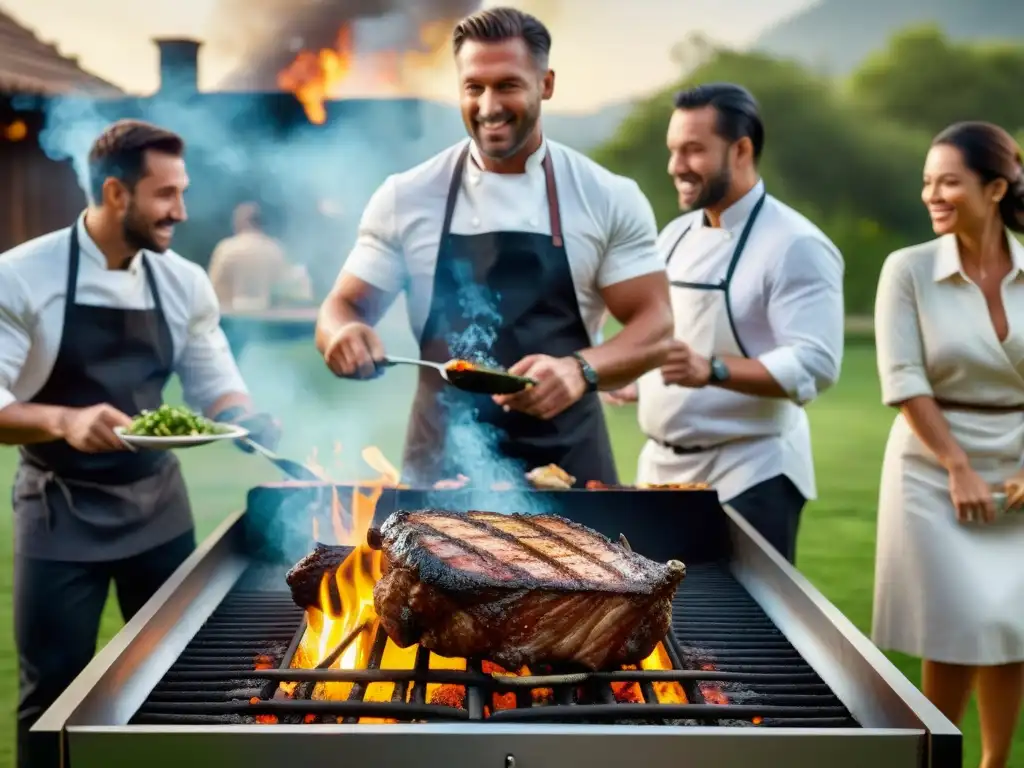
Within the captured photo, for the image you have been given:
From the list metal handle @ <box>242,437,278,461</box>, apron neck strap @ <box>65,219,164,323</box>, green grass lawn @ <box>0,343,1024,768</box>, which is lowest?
green grass lawn @ <box>0,343,1024,768</box>

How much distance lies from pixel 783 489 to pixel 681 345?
788 millimetres

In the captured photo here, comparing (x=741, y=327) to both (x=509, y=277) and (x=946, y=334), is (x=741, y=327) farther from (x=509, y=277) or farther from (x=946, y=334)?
(x=509, y=277)

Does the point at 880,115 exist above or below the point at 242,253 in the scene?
above

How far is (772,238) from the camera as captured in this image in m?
4.10

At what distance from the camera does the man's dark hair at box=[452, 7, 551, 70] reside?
132 inches

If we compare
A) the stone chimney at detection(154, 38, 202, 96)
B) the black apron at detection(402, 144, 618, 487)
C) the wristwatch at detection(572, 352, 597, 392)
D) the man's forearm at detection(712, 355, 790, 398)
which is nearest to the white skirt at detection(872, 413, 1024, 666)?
the man's forearm at detection(712, 355, 790, 398)

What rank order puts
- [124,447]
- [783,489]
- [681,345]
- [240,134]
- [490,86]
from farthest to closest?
[240,134] → [783,489] → [681,345] → [490,86] → [124,447]

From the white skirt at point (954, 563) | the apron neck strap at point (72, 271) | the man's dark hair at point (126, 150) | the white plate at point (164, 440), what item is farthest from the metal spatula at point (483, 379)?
the white skirt at point (954, 563)

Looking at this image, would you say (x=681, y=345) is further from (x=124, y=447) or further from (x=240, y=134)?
(x=240, y=134)

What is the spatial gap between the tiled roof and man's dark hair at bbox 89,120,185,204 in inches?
420

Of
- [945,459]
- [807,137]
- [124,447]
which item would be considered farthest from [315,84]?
[807,137]

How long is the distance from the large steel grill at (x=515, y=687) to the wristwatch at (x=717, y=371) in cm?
82

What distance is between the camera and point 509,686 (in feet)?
6.53

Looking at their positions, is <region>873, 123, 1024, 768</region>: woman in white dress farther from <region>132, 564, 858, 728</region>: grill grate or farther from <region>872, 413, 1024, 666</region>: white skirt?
<region>132, 564, 858, 728</region>: grill grate
